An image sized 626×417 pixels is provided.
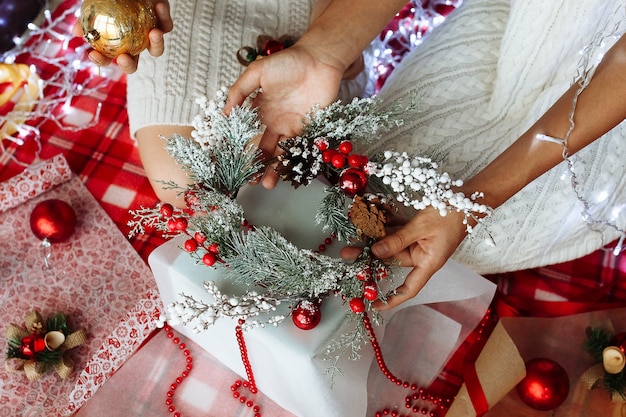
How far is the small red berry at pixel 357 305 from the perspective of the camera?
918 mm

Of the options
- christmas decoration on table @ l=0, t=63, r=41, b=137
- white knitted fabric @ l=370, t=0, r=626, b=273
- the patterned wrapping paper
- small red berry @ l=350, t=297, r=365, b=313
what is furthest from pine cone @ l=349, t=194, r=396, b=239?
christmas decoration on table @ l=0, t=63, r=41, b=137

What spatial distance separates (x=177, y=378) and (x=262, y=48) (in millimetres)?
764

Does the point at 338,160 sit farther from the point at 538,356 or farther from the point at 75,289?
the point at 75,289

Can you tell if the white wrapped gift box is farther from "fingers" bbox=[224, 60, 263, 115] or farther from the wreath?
"fingers" bbox=[224, 60, 263, 115]

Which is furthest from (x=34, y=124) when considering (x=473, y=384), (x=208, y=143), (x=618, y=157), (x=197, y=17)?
(x=618, y=157)

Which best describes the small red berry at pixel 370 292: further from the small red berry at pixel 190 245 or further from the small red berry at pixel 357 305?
the small red berry at pixel 190 245

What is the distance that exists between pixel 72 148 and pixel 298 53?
814 mm

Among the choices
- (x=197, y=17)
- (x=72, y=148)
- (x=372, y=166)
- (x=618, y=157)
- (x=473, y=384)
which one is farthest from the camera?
(x=72, y=148)

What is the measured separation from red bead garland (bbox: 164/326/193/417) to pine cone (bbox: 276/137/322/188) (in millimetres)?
553

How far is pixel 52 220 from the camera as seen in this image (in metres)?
1.36

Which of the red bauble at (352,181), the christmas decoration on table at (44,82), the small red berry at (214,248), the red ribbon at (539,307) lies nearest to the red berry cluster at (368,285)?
the red bauble at (352,181)

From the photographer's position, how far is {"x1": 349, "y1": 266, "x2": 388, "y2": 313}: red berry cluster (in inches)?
35.5

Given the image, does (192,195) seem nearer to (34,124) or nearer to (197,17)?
(197,17)

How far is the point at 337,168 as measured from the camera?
1.00 m
